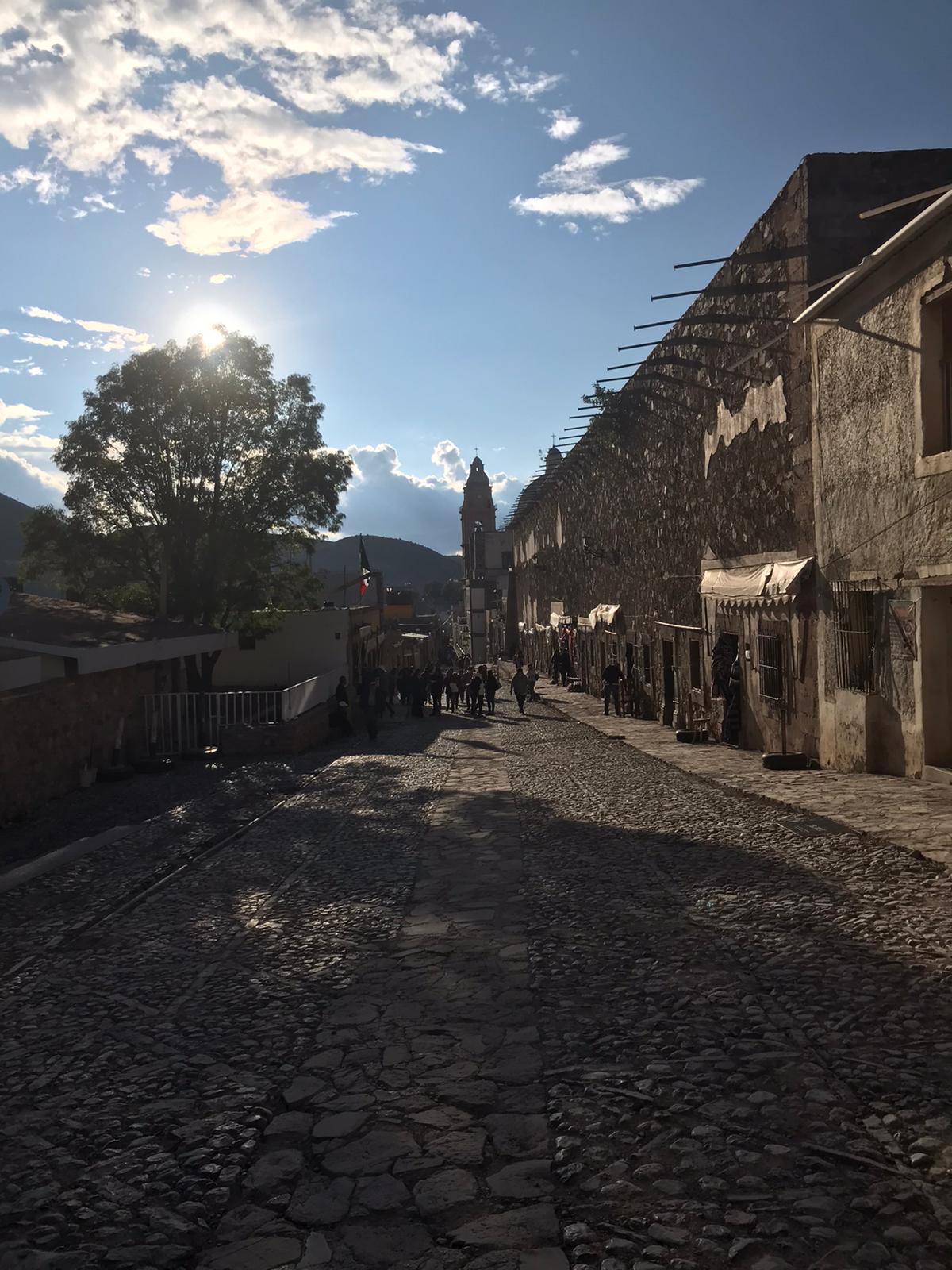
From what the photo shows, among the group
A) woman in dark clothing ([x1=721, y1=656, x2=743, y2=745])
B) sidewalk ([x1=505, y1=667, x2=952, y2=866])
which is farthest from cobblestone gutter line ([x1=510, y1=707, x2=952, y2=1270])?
woman in dark clothing ([x1=721, y1=656, x2=743, y2=745])

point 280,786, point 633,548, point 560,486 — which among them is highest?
point 560,486

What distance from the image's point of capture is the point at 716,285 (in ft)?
56.7

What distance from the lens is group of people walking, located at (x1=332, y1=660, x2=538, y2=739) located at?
22469 millimetres

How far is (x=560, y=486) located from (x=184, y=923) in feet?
106

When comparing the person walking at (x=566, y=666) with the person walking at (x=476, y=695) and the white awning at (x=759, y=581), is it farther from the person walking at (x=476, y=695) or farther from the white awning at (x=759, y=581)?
the white awning at (x=759, y=581)

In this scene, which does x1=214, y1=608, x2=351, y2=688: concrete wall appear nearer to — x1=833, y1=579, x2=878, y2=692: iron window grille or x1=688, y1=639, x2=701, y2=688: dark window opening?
x1=688, y1=639, x2=701, y2=688: dark window opening

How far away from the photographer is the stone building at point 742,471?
13.2m

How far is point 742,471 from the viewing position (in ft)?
53.6

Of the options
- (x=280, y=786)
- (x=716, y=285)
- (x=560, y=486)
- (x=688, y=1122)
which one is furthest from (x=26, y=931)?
(x=560, y=486)

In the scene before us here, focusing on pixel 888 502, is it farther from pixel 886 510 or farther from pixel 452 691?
pixel 452 691

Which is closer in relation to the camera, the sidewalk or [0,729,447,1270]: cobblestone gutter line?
[0,729,447,1270]: cobblestone gutter line

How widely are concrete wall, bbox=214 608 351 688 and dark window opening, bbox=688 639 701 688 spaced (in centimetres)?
1544

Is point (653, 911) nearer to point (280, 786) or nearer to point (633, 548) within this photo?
point (280, 786)

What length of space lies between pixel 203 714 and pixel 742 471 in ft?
35.1
